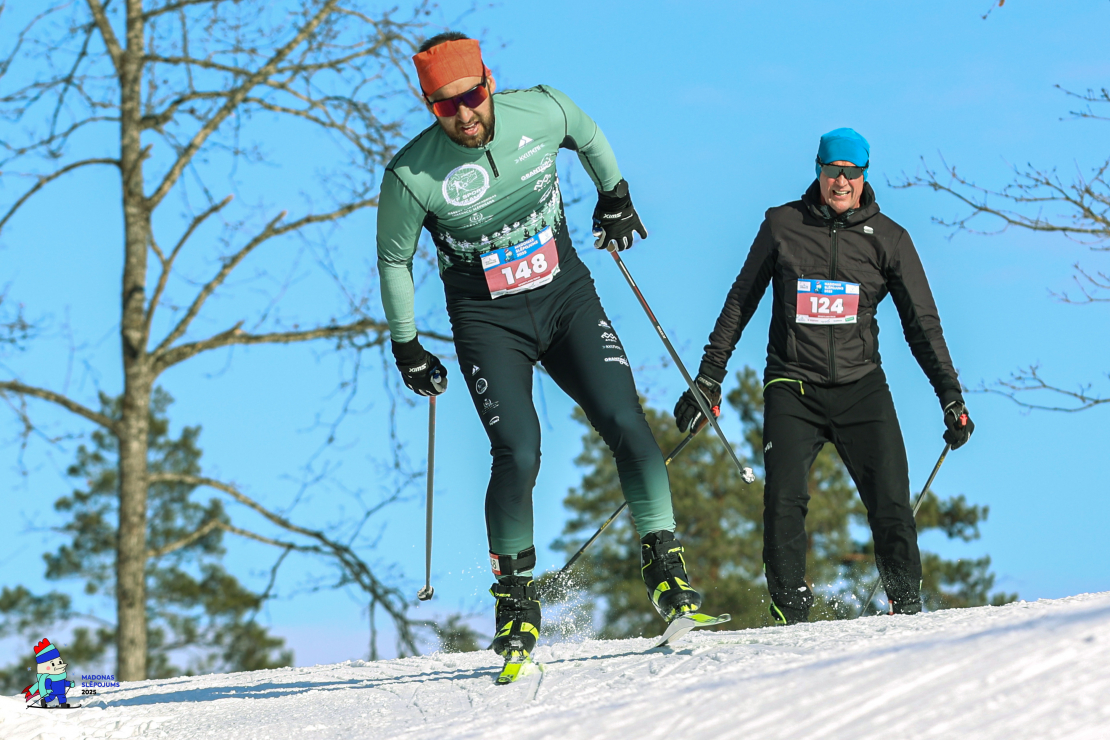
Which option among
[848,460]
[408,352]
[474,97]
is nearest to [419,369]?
[408,352]

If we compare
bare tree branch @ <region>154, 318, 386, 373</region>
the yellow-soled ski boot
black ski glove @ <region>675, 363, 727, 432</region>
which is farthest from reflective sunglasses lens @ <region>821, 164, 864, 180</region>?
bare tree branch @ <region>154, 318, 386, 373</region>

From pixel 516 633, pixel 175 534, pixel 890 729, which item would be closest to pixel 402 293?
pixel 516 633

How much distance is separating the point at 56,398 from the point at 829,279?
25.1 ft

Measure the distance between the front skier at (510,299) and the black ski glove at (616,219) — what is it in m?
0.38

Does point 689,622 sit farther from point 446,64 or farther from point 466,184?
point 446,64

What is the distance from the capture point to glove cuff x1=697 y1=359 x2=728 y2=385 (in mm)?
5242

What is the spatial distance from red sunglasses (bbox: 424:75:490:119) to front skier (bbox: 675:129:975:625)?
173cm

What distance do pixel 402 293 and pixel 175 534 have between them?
51.5ft

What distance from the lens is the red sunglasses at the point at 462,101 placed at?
4078 millimetres

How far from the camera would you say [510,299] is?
430 cm

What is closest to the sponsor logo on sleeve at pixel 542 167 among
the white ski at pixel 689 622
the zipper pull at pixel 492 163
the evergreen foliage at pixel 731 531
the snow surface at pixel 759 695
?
the zipper pull at pixel 492 163

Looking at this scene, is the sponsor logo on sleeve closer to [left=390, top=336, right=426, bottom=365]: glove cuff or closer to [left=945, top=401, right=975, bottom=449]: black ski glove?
[left=390, top=336, right=426, bottom=365]: glove cuff

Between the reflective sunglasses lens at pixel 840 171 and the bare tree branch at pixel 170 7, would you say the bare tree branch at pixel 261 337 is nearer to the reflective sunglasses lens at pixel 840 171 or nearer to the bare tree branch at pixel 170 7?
the bare tree branch at pixel 170 7

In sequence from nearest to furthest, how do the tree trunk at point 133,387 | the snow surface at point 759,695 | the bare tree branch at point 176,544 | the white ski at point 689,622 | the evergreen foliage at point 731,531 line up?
1. the snow surface at point 759,695
2. the white ski at point 689,622
3. the tree trunk at point 133,387
4. the bare tree branch at point 176,544
5. the evergreen foliage at point 731,531
